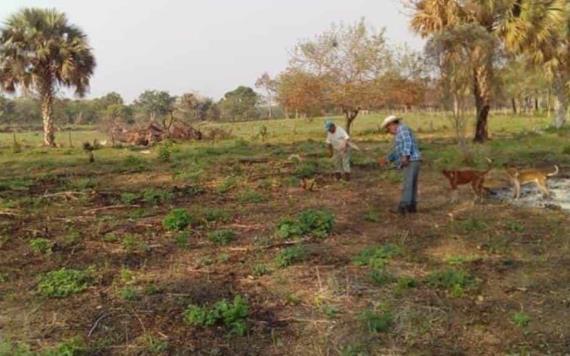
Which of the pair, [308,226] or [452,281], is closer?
[452,281]

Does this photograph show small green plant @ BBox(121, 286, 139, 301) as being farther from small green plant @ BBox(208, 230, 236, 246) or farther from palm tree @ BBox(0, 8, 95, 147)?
palm tree @ BBox(0, 8, 95, 147)

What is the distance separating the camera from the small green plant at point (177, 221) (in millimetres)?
8453

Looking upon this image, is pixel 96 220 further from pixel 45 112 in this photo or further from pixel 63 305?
pixel 45 112

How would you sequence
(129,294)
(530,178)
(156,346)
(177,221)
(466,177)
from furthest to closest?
1. (530,178)
2. (466,177)
3. (177,221)
4. (129,294)
5. (156,346)

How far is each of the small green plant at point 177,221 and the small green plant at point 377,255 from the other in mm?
2779

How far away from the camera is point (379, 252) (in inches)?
272

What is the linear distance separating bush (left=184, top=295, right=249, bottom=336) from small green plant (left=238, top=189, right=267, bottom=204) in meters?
5.39

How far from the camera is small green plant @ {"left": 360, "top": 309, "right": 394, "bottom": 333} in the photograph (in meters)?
4.93

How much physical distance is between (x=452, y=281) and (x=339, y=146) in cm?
680

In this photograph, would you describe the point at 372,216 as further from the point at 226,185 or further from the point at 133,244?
the point at 226,185

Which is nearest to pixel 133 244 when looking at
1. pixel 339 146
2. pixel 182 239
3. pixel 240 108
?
pixel 182 239

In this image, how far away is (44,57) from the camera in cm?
2627

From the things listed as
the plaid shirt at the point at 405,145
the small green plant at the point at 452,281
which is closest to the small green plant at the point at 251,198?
the plaid shirt at the point at 405,145

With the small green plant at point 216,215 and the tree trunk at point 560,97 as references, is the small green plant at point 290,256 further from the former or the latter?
the tree trunk at point 560,97
